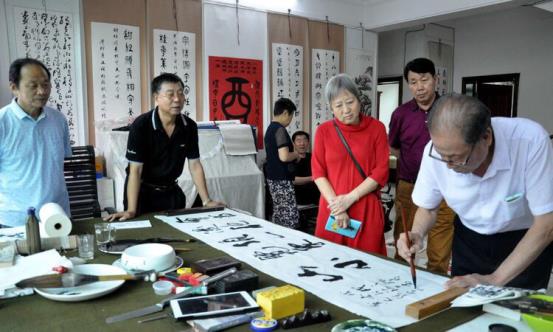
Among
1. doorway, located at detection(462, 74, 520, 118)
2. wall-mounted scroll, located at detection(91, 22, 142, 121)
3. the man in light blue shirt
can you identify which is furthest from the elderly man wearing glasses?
doorway, located at detection(462, 74, 520, 118)

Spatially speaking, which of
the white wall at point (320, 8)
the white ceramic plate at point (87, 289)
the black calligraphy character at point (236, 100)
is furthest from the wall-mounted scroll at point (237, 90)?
the white ceramic plate at point (87, 289)

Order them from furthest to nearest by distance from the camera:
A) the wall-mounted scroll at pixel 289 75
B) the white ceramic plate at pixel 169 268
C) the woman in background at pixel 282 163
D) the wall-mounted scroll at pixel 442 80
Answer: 1. the wall-mounted scroll at pixel 442 80
2. the wall-mounted scroll at pixel 289 75
3. the woman in background at pixel 282 163
4. the white ceramic plate at pixel 169 268

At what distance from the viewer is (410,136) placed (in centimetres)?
251

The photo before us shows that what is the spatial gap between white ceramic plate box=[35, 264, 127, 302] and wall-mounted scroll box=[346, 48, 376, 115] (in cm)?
452

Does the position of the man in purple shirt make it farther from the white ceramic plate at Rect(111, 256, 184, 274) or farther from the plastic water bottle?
the plastic water bottle

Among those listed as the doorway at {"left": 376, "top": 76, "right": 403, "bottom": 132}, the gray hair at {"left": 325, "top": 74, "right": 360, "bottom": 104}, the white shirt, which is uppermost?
the doorway at {"left": 376, "top": 76, "right": 403, "bottom": 132}

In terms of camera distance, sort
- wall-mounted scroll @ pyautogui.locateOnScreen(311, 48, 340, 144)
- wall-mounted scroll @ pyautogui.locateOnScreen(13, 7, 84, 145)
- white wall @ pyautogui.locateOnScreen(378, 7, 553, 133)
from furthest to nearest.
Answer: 1. white wall @ pyautogui.locateOnScreen(378, 7, 553, 133)
2. wall-mounted scroll @ pyautogui.locateOnScreen(311, 48, 340, 144)
3. wall-mounted scroll @ pyautogui.locateOnScreen(13, 7, 84, 145)

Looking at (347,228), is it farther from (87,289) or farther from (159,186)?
(87,289)

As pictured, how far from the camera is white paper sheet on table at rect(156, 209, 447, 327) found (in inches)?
43.4

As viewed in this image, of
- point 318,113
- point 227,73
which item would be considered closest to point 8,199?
point 227,73

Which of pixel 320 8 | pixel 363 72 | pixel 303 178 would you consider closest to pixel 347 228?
pixel 303 178

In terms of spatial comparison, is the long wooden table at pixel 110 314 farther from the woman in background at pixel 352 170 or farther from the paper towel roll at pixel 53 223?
the woman in background at pixel 352 170

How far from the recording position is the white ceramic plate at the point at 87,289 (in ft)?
3.54

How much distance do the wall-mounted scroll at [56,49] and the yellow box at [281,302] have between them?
307 cm
